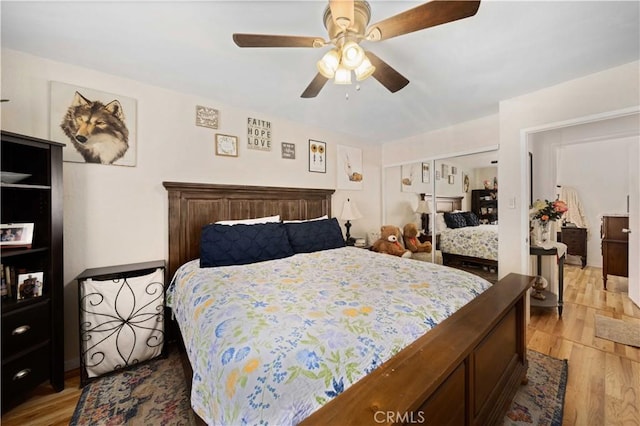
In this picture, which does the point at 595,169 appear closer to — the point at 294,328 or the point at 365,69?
the point at 365,69

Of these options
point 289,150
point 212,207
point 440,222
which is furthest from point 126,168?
point 440,222

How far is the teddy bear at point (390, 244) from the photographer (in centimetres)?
343

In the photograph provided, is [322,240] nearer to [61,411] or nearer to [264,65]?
[264,65]

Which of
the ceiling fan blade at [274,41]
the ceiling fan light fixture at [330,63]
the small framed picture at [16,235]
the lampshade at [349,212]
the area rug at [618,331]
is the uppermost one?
the ceiling fan blade at [274,41]

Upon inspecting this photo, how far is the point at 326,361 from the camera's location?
81cm

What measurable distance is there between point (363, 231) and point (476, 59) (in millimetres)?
2604

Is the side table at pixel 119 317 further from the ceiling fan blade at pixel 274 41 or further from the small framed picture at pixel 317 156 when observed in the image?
the small framed picture at pixel 317 156

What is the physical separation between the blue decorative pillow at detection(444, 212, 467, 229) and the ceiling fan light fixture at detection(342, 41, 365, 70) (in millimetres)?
2948

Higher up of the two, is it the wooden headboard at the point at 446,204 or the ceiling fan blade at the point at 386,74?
the ceiling fan blade at the point at 386,74

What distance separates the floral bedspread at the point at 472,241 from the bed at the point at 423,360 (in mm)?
1522

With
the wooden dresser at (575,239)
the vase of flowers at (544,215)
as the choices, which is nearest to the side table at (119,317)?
the vase of flowers at (544,215)

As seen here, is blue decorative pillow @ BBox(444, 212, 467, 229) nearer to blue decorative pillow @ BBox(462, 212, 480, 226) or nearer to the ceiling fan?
blue decorative pillow @ BBox(462, 212, 480, 226)

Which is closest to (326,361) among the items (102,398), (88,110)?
(102,398)

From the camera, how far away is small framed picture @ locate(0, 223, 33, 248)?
4.88 feet
